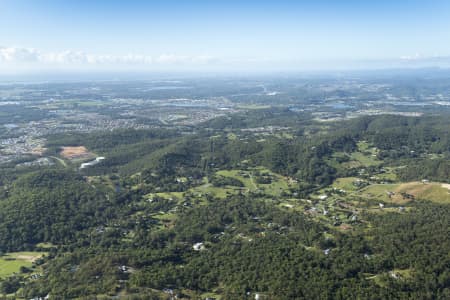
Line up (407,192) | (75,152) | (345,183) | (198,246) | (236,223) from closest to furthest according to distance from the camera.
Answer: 1. (198,246)
2. (236,223)
3. (407,192)
4. (345,183)
5. (75,152)

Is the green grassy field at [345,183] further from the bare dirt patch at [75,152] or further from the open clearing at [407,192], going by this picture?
the bare dirt patch at [75,152]

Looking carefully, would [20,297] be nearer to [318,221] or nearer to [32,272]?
[32,272]

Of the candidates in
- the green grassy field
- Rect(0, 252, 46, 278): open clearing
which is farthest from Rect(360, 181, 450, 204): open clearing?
Rect(0, 252, 46, 278): open clearing

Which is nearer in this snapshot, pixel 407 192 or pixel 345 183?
pixel 407 192

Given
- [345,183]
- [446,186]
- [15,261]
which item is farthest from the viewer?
[345,183]

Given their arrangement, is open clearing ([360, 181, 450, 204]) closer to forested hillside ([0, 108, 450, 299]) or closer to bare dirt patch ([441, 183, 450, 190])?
bare dirt patch ([441, 183, 450, 190])

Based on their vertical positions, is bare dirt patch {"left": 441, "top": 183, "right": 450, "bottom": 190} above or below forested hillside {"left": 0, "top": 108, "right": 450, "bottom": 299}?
above

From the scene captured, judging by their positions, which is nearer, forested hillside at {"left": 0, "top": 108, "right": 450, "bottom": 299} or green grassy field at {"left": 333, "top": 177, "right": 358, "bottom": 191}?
forested hillside at {"left": 0, "top": 108, "right": 450, "bottom": 299}

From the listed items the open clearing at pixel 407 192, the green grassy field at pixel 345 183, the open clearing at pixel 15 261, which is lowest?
the open clearing at pixel 15 261

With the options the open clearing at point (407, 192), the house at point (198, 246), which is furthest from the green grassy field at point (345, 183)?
the house at point (198, 246)

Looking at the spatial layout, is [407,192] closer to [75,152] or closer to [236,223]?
[236,223]

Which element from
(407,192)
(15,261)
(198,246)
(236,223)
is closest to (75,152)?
(15,261)
